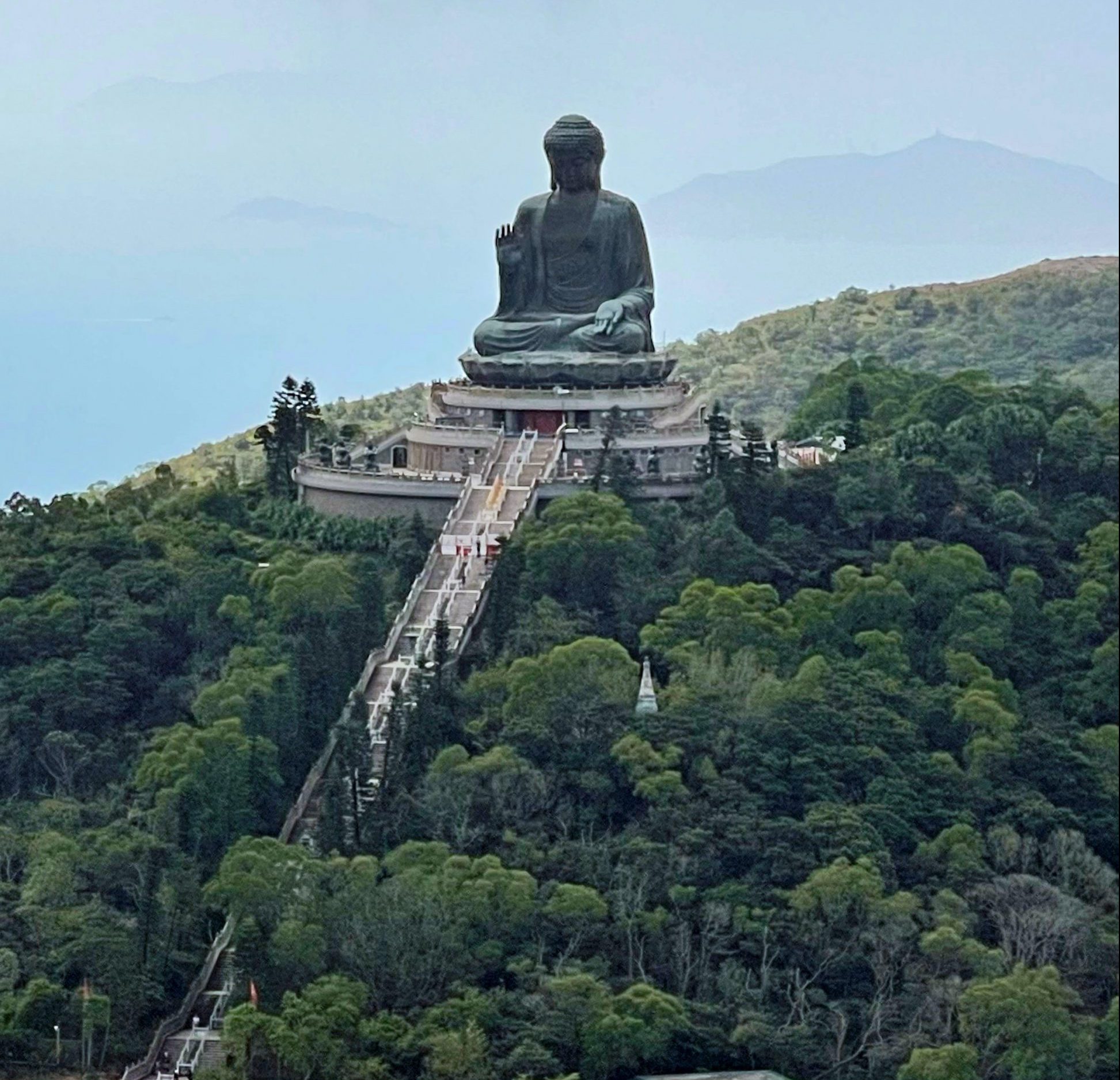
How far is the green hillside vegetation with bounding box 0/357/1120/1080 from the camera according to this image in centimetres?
3375

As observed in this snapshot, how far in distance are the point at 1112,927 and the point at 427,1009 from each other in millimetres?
4888

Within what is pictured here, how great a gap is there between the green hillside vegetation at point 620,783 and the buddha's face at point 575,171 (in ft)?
12.2

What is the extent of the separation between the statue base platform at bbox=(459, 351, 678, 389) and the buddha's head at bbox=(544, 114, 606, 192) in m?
1.75

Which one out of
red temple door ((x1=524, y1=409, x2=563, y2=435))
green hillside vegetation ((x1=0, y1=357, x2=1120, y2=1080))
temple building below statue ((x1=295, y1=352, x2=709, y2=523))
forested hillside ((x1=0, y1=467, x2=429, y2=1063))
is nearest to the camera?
green hillside vegetation ((x1=0, y1=357, x2=1120, y2=1080))

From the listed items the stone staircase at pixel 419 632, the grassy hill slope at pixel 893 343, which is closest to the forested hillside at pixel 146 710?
the stone staircase at pixel 419 632

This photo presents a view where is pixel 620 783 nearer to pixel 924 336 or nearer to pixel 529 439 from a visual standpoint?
pixel 529 439

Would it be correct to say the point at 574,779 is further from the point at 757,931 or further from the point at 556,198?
the point at 556,198

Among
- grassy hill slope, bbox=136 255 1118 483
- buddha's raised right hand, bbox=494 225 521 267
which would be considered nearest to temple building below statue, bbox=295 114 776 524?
buddha's raised right hand, bbox=494 225 521 267

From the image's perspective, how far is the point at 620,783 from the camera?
36.2 meters

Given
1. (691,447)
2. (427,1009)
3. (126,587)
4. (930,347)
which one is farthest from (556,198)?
(930,347)

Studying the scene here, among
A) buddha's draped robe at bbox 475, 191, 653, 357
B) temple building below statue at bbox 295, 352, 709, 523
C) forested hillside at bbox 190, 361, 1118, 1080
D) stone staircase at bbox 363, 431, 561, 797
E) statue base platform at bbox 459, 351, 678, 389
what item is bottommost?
forested hillside at bbox 190, 361, 1118, 1080

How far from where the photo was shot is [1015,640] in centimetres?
3869

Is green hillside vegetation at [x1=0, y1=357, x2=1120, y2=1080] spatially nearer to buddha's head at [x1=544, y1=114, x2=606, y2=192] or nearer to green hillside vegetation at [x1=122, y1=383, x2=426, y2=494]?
buddha's head at [x1=544, y1=114, x2=606, y2=192]

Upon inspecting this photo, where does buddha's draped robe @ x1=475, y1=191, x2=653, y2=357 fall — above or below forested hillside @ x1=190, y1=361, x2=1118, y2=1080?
above
